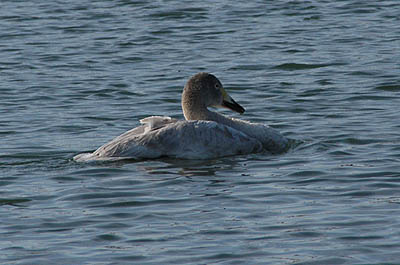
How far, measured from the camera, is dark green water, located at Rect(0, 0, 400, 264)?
354 inches

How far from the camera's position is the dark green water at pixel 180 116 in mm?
9000

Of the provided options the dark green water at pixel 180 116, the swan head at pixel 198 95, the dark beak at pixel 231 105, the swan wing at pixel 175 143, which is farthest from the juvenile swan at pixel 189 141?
the dark beak at pixel 231 105

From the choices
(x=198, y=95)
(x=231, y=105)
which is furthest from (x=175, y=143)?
(x=231, y=105)

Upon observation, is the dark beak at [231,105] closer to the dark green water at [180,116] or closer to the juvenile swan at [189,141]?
the juvenile swan at [189,141]

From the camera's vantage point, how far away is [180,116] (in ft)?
50.2

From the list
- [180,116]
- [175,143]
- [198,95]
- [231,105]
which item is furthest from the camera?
[180,116]

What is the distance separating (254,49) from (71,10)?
7.07 metres

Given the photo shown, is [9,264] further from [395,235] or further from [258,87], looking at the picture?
[258,87]

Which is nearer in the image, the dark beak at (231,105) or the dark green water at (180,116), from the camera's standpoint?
the dark green water at (180,116)

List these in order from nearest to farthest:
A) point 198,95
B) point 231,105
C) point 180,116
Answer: point 198,95, point 231,105, point 180,116

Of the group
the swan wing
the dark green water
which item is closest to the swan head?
the swan wing

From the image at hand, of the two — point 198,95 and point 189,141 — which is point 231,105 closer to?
point 198,95

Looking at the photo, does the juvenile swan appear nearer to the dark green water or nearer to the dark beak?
the dark green water

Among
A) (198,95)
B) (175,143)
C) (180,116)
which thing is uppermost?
(198,95)
